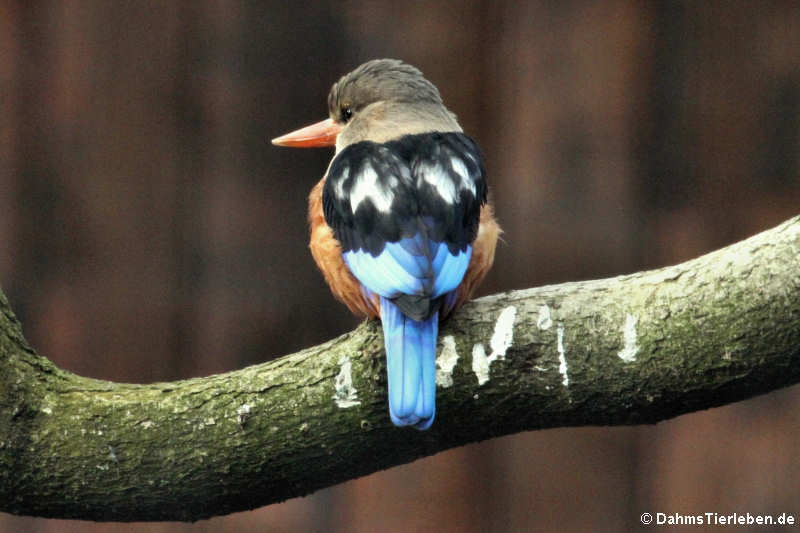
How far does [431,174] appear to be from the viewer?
2.70 meters

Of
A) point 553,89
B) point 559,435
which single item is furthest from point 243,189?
point 559,435

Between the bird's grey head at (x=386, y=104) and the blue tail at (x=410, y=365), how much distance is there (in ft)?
2.35

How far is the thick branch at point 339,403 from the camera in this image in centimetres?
232

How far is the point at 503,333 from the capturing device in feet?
7.95

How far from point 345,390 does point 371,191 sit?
494mm

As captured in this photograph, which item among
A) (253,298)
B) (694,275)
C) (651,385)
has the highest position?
(253,298)

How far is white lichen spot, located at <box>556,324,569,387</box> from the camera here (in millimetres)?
2350

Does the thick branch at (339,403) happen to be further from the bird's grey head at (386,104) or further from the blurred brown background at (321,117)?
the blurred brown background at (321,117)

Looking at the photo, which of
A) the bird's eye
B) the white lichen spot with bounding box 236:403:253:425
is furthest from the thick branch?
the bird's eye

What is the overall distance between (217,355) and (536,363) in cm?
210

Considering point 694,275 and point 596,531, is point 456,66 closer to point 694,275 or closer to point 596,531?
point 596,531

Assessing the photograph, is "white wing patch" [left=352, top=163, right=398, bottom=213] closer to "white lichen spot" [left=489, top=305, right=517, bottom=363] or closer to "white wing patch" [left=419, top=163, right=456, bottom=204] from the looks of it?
"white wing patch" [left=419, top=163, right=456, bottom=204]

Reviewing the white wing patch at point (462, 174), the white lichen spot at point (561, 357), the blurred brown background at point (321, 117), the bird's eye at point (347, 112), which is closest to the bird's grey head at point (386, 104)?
the bird's eye at point (347, 112)

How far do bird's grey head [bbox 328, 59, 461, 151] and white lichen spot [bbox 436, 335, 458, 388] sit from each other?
28.5 inches
